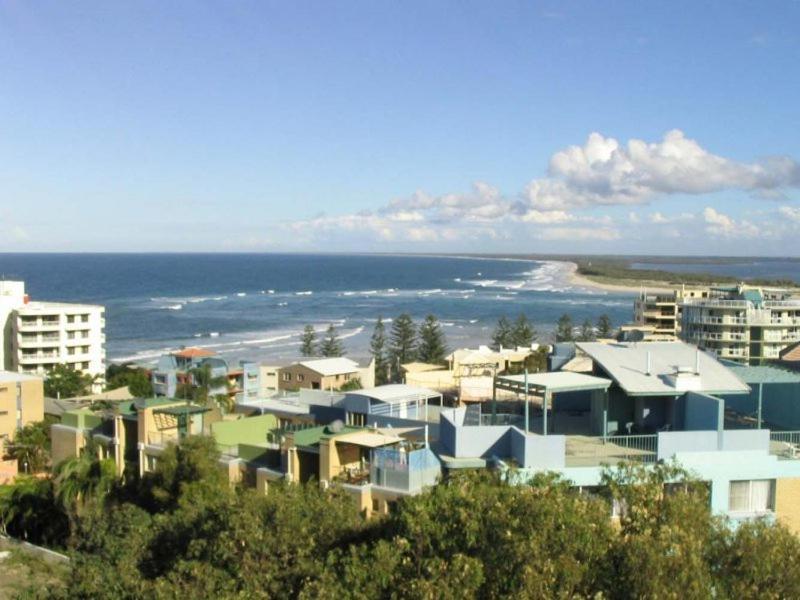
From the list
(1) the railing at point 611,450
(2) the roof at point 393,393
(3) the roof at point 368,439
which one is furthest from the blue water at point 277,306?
(1) the railing at point 611,450

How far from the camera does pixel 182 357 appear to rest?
158ft

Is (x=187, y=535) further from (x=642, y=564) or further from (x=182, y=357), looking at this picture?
(x=182, y=357)

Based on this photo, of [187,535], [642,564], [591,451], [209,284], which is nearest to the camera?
[642,564]

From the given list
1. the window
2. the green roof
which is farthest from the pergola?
the green roof

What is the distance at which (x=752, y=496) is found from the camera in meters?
13.3

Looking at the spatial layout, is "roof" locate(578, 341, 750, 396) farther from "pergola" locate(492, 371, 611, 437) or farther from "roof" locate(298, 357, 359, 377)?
"roof" locate(298, 357, 359, 377)

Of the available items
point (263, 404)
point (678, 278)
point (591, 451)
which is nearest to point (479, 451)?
point (591, 451)

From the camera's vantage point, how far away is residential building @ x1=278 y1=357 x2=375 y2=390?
4266 cm

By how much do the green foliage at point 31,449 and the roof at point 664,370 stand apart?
19640 mm

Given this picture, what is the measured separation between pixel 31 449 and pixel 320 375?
16158mm

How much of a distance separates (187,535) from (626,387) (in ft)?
23.7

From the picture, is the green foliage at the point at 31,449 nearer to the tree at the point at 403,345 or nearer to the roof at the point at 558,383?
the roof at the point at 558,383

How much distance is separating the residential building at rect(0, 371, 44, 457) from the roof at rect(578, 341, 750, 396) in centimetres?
2287

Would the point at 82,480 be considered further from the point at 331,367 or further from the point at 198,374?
the point at 331,367
